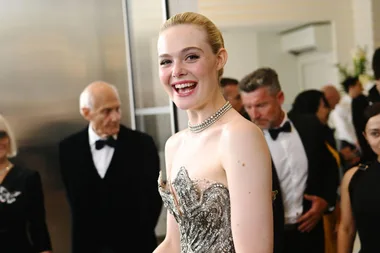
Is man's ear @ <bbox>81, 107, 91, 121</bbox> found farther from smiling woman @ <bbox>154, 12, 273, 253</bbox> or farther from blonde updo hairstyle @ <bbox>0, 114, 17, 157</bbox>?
smiling woman @ <bbox>154, 12, 273, 253</bbox>

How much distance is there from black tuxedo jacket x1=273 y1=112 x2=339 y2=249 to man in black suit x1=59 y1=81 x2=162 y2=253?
2.66 ft

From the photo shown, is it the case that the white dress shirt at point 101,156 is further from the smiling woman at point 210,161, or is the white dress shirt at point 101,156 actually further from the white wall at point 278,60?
the white wall at point 278,60

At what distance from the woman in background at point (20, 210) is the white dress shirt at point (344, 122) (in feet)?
12.6

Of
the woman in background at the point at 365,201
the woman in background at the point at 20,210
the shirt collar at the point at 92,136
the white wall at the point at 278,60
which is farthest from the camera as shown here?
the white wall at the point at 278,60

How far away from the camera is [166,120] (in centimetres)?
369

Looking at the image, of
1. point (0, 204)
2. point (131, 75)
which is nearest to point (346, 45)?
point (131, 75)

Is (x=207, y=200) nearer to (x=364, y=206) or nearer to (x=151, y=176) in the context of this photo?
(x=364, y=206)

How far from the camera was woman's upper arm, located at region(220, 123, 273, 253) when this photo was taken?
5.00 feet

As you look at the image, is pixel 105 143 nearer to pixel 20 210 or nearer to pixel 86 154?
pixel 86 154

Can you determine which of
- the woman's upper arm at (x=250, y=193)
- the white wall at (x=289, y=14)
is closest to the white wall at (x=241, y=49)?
the white wall at (x=289, y=14)

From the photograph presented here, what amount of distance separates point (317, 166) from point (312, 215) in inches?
9.5

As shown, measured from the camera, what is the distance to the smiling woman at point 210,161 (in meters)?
1.53

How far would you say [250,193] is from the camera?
153cm

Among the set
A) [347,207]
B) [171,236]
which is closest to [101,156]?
[347,207]
